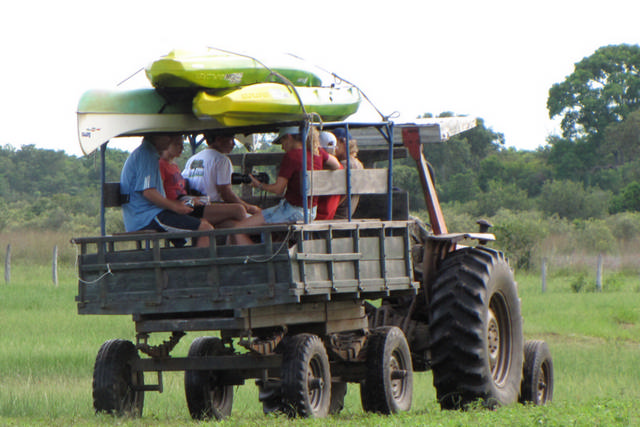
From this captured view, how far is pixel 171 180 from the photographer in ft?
31.6

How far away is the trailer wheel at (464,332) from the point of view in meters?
9.93

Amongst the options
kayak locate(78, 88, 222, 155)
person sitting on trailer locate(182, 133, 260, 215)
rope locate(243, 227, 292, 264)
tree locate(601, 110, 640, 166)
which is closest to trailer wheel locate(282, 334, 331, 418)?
rope locate(243, 227, 292, 264)

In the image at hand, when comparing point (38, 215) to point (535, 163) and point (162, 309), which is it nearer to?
point (535, 163)

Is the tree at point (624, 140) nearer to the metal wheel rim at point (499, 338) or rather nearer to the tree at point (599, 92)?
the tree at point (599, 92)

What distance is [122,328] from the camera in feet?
64.2

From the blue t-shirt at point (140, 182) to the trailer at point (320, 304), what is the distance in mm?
246

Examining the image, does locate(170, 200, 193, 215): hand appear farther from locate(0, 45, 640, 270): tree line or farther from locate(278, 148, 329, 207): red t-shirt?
locate(0, 45, 640, 270): tree line

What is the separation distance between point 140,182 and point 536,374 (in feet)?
15.8

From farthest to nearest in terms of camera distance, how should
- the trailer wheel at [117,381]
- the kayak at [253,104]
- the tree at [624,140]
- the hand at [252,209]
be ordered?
1. the tree at [624,140]
2. the hand at [252,209]
3. the trailer wheel at [117,381]
4. the kayak at [253,104]

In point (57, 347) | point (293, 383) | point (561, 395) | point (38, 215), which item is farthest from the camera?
point (38, 215)

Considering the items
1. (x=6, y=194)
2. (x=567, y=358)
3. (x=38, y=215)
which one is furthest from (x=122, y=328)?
(x=6, y=194)

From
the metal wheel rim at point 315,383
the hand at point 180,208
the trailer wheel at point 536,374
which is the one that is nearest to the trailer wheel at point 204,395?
the metal wheel rim at point 315,383

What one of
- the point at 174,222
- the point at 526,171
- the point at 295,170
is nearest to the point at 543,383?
the point at 295,170

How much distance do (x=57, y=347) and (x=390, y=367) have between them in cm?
801
